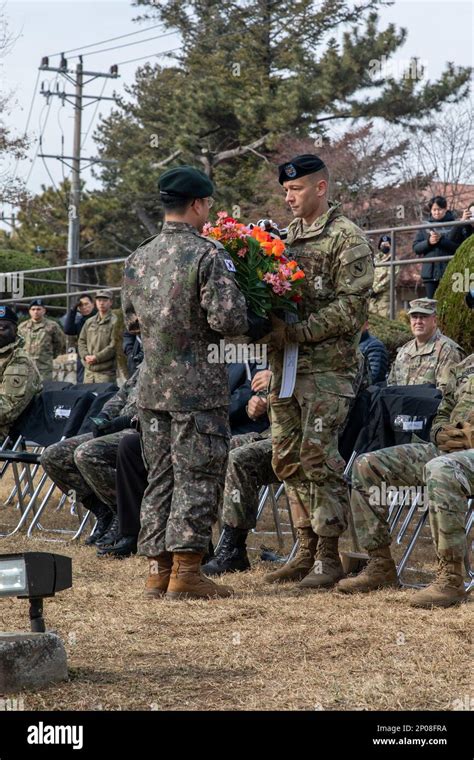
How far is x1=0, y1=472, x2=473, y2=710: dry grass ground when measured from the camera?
4293 mm

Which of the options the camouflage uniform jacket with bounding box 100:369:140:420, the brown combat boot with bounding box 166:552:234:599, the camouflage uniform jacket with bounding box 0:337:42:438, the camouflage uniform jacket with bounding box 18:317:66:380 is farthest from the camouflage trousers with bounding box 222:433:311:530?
the camouflage uniform jacket with bounding box 18:317:66:380

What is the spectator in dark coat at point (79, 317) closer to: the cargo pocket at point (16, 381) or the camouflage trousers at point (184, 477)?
the cargo pocket at point (16, 381)

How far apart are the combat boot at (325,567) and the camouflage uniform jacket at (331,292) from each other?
3.23 ft

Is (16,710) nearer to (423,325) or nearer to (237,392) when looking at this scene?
(237,392)

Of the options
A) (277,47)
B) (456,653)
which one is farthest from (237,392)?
(277,47)

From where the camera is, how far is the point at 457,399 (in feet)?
22.3

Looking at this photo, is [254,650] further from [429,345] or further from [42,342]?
[42,342]

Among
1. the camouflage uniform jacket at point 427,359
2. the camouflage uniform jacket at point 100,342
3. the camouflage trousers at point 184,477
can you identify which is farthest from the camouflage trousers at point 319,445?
the camouflage uniform jacket at point 100,342

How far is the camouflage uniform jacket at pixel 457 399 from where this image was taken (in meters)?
6.65

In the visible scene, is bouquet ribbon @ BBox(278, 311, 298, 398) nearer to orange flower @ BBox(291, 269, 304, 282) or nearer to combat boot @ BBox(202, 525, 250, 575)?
orange flower @ BBox(291, 269, 304, 282)

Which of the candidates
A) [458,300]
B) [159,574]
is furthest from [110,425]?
[458,300]

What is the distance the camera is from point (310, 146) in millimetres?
26312

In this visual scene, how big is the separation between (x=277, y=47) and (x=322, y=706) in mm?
26046

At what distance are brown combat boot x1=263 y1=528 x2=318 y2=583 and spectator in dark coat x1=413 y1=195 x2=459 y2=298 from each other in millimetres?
6909
